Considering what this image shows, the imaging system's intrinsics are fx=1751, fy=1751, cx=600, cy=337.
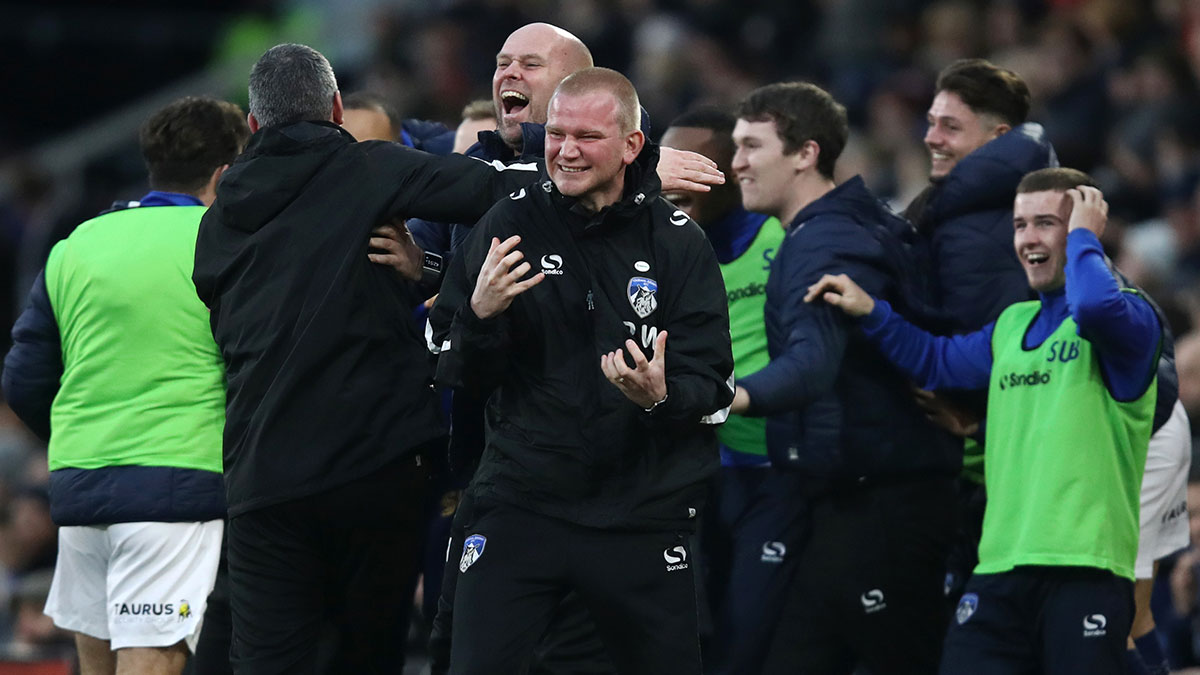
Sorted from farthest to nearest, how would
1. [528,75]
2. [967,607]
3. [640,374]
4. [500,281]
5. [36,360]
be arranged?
[36,360], [967,607], [528,75], [500,281], [640,374]

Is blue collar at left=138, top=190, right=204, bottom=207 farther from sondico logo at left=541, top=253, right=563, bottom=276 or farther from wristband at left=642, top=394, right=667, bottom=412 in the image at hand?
wristband at left=642, top=394, right=667, bottom=412

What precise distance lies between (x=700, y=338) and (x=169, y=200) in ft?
7.66

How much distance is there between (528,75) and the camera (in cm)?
577

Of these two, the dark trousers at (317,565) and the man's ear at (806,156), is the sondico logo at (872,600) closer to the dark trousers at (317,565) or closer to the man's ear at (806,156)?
the man's ear at (806,156)

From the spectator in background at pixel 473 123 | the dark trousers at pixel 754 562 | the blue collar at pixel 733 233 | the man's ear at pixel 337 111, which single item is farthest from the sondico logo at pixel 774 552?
the man's ear at pixel 337 111

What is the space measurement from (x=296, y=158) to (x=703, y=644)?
3030 mm

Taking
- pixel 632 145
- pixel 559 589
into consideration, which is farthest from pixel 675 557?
pixel 632 145

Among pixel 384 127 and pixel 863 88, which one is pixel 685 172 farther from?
pixel 863 88

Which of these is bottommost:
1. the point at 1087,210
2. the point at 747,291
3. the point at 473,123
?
the point at 747,291

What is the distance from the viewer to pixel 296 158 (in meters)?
5.37

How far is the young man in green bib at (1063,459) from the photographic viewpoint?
580cm

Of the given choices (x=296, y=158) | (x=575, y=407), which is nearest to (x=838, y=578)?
(x=575, y=407)

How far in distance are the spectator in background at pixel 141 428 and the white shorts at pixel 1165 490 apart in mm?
3520

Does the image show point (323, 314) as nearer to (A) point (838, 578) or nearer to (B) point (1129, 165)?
(A) point (838, 578)
